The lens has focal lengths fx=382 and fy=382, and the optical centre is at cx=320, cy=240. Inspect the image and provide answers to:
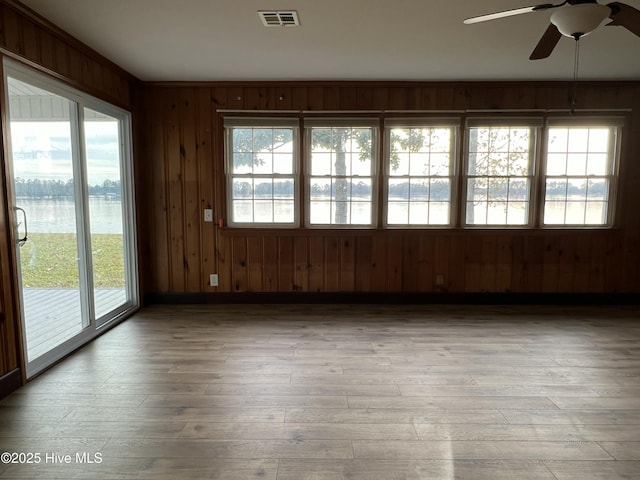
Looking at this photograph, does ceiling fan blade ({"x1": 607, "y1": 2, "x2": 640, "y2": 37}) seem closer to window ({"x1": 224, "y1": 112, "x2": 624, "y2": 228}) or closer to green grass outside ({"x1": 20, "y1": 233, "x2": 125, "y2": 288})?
window ({"x1": 224, "y1": 112, "x2": 624, "y2": 228})

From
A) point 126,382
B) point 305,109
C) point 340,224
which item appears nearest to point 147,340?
point 126,382

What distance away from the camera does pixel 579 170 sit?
464 centimetres

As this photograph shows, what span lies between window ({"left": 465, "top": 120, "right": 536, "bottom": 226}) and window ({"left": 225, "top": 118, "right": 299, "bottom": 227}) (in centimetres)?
218

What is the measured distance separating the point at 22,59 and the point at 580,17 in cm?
355

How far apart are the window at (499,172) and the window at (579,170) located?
10.0 inches

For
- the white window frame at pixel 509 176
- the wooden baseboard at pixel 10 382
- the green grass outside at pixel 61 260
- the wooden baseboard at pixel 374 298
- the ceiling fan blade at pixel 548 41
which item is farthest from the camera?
the wooden baseboard at pixel 374 298

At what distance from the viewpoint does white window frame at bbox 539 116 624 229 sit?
454 centimetres

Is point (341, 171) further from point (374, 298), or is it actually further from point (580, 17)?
point (580, 17)

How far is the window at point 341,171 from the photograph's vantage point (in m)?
4.62

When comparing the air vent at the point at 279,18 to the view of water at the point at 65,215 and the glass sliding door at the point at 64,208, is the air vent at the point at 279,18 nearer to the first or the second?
the glass sliding door at the point at 64,208

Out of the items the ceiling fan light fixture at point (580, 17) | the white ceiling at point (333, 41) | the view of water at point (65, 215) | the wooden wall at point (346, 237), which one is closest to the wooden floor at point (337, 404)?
the wooden wall at point (346, 237)

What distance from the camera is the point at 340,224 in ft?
15.6

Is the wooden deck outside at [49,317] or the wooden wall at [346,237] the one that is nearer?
the wooden deck outside at [49,317]

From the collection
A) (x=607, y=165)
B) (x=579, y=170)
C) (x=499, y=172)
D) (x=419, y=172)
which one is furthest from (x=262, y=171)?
(x=607, y=165)
